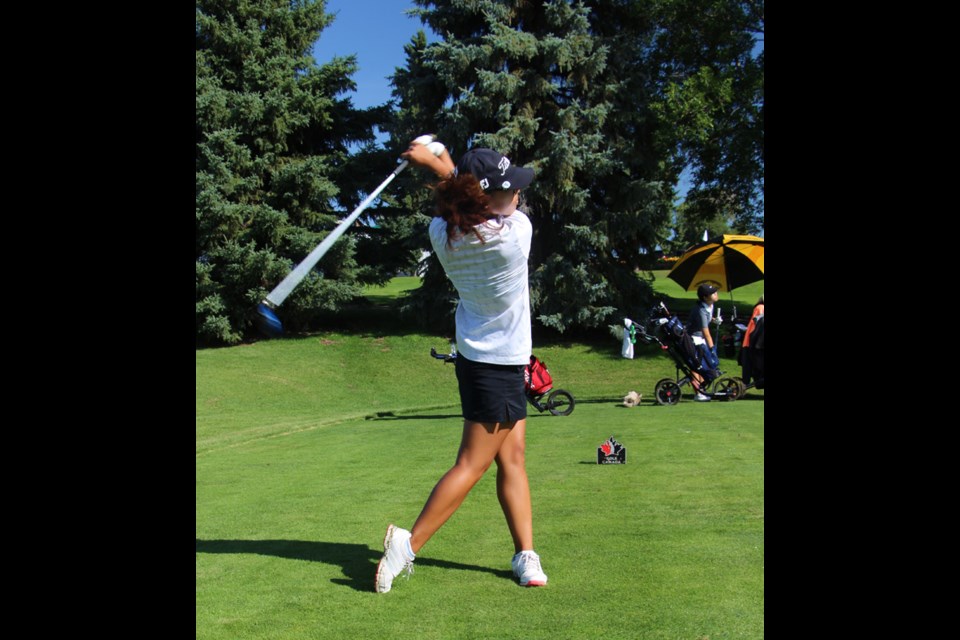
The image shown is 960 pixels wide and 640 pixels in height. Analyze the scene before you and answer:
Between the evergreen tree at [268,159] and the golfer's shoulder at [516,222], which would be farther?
the evergreen tree at [268,159]

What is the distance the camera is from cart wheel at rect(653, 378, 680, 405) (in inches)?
587

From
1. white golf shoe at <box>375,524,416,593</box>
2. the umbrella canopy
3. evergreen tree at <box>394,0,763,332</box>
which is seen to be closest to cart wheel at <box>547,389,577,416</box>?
the umbrella canopy

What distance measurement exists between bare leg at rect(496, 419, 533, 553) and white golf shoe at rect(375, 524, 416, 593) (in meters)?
0.50

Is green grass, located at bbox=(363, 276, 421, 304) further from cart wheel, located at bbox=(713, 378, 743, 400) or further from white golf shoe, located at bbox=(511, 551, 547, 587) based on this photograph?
white golf shoe, located at bbox=(511, 551, 547, 587)

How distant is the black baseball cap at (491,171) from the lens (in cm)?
402

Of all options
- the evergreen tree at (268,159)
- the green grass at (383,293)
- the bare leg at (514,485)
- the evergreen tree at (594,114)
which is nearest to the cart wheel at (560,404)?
the bare leg at (514,485)

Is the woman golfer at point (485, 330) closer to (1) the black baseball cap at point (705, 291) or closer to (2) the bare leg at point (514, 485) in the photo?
(2) the bare leg at point (514, 485)

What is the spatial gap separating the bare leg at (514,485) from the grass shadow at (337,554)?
0.24 m

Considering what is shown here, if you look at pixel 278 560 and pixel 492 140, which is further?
pixel 492 140

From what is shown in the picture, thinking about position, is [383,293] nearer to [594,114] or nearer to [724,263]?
[594,114]
